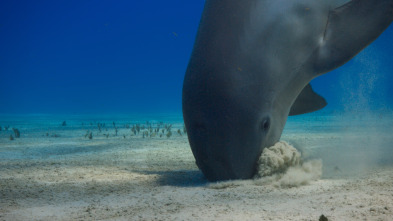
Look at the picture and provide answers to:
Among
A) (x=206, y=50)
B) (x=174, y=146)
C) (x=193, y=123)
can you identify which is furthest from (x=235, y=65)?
(x=174, y=146)

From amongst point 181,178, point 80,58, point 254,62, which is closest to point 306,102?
point 254,62

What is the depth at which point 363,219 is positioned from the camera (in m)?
2.61

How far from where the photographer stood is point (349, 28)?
4613 millimetres

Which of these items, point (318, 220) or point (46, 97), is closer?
point (318, 220)

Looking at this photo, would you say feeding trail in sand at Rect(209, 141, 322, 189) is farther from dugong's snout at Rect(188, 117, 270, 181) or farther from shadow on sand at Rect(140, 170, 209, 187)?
shadow on sand at Rect(140, 170, 209, 187)

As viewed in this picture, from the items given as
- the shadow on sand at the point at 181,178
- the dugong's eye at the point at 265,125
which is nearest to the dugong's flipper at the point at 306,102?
the dugong's eye at the point at 265,125

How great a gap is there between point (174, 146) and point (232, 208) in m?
6.64

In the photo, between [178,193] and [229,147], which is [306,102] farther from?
[178,193]

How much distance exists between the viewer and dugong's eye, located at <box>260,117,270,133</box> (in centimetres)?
421

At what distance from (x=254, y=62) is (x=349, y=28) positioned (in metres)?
1.59

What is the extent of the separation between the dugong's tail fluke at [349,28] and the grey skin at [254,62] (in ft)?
0.04

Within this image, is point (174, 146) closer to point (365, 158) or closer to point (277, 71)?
point (365, 158)

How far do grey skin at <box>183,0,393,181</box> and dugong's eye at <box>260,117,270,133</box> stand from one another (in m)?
0.01

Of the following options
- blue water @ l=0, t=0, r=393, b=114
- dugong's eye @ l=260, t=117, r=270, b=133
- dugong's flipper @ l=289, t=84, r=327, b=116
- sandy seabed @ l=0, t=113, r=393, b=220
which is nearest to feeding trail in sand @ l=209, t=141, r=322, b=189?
sandy seabed @ l=0, t=113, r=393, b=220
